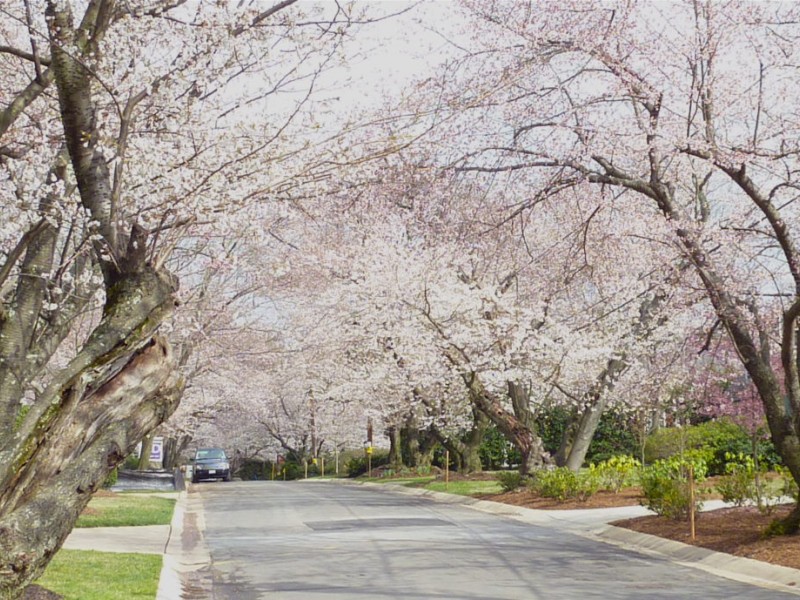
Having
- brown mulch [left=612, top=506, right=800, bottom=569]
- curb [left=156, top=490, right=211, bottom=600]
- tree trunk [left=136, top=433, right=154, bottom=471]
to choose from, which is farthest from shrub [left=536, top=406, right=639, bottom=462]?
brown mulch [left=612, top=506, right=800, bottom=569]

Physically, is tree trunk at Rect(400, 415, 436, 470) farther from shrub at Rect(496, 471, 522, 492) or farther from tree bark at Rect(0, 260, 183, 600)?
tree bark at Rect(0, 260, 183, 600)

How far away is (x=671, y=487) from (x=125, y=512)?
10868 millimetres

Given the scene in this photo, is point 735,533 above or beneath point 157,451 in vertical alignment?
beneath

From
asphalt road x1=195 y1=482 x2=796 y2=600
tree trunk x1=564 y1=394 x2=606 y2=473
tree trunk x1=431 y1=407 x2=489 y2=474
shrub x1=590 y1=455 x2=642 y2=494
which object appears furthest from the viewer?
tree trunk x1=431 y1=407 x2=489 y2=474


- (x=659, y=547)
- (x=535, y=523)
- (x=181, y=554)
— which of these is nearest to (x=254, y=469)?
(x=535, y=523)

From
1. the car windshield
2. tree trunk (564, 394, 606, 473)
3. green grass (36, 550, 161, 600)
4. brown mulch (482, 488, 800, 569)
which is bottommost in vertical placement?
green grass (36, 550, 161, 600)

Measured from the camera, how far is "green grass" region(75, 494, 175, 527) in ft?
58.5

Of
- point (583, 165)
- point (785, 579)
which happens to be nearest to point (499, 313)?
point (583, 165)

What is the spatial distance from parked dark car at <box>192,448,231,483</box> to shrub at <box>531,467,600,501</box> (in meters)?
27.0

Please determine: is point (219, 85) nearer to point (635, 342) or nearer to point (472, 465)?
point (635, 342)

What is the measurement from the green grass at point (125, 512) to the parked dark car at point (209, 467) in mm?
20808

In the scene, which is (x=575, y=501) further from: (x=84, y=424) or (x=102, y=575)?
(x=84, y=424)

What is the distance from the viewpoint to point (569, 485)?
21.5 m

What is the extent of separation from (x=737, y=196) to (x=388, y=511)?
507 inches
